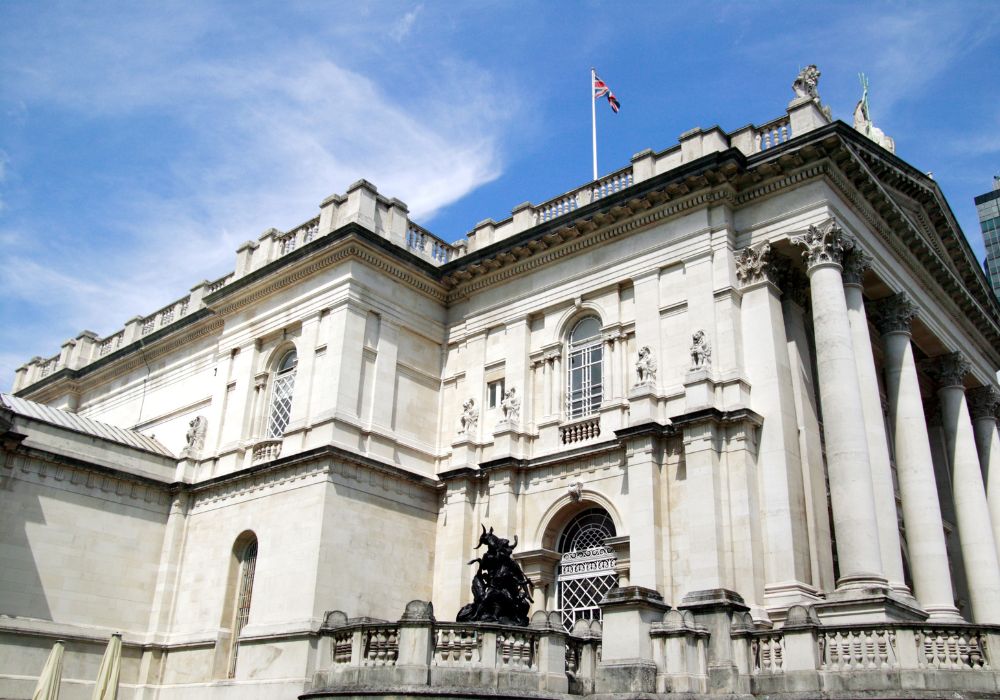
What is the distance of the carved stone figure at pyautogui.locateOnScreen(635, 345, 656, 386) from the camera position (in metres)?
22.0

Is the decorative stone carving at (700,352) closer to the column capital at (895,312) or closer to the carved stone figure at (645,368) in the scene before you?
the carved stone figure at (645,368)

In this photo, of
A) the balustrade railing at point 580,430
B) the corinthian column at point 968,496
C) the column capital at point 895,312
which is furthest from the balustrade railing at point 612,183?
the corinthian column at point 968,496

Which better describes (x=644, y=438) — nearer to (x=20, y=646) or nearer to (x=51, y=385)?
(x=20, y=646)

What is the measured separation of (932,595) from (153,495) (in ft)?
67.8

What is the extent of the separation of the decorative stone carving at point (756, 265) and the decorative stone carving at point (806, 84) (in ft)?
14.2

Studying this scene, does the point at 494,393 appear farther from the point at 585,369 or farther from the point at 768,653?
the point at 768,653

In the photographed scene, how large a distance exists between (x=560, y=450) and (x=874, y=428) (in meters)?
7.35

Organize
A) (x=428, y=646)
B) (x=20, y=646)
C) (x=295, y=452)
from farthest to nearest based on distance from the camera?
(x=295, y=452) < (x=20, y=646) < (x=428, y=646)

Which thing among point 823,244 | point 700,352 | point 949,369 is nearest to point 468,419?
point 700,352

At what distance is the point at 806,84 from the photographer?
23484mm

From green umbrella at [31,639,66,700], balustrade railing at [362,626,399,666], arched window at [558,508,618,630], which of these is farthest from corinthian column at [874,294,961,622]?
green umbrella at [31,639,66,700]

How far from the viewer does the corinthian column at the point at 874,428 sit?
1953 cm

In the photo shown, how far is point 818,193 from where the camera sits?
21.6 meters

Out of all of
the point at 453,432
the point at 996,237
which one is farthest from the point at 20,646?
the point at 996,237
